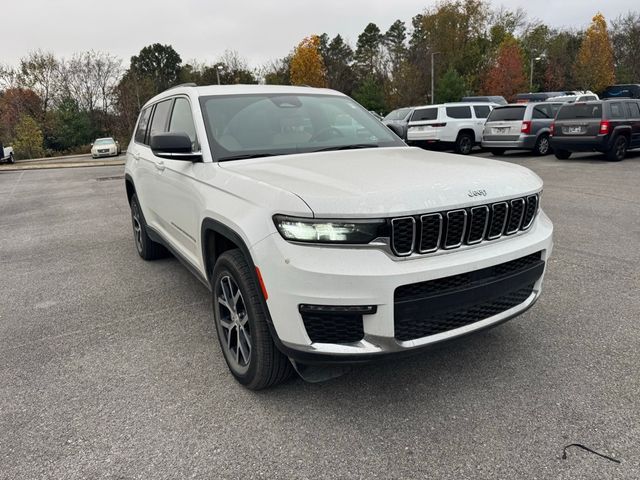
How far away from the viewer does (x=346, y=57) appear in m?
59.5

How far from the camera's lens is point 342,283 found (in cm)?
220

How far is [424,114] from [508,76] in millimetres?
31324

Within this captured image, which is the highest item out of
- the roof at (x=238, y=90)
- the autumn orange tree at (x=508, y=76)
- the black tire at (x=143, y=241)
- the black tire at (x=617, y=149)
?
the autumn orange tree at (x=508, y=76)

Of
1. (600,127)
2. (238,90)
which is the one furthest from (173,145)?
(600,127)

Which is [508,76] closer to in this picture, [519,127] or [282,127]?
[519,127]

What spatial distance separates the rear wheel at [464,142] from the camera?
16708 mm

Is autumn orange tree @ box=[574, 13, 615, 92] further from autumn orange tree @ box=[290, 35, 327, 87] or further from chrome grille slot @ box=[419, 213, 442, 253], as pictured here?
chrome grille slot @ box=[419, 213, 442, 253]

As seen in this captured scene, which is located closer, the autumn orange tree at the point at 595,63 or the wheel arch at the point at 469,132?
the wheel arch at the point at 469,132

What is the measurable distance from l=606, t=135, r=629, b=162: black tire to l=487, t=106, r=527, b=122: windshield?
2924mm

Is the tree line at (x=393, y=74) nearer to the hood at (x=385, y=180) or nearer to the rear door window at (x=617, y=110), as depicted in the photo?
the rear door window at (x=617, y=110)

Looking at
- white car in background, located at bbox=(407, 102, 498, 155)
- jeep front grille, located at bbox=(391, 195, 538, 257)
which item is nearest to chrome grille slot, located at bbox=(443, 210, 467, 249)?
jeep front grille, located at bbox=(391, 195, 538, 257)

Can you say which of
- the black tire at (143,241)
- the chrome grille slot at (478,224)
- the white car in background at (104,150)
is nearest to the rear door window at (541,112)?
the black tire at (143,241)

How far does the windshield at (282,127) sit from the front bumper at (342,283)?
1200mm

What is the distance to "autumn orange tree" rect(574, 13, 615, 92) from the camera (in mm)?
43684
